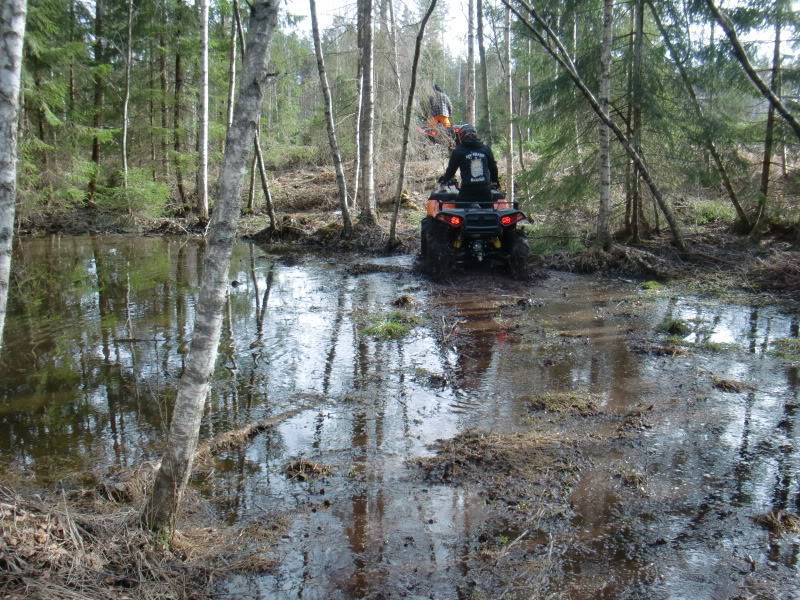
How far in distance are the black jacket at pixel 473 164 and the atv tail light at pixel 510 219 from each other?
90 cm

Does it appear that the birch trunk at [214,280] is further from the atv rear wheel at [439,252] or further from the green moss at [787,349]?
the atv rear wheel at [439,252]

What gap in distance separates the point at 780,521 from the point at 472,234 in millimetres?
7429

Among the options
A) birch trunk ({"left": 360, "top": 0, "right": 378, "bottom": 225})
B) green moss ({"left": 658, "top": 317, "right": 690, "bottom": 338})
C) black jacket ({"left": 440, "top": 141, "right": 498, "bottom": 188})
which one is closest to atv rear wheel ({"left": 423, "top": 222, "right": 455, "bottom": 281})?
black jacket ({"left": 440, "top": 141, "right": 498, "bottom": 188})

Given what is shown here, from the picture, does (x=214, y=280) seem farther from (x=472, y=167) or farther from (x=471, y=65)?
(x=471, y=65)

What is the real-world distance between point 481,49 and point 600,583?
16469mm

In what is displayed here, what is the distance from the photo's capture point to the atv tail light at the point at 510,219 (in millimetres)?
10625

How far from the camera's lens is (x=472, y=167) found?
435 inches

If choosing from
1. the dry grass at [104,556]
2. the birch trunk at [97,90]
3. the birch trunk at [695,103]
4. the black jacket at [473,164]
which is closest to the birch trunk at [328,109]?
the black jacket at [473,164]

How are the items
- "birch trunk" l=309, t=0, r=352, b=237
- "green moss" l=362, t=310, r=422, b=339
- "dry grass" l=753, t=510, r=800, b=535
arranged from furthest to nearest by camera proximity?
"birch trunk" l=309, t=0, r=352, b=237 → "green moss" l=362, t=310, r=422, b=339 → "dry grass" l=753, t=510, r=800, b=535

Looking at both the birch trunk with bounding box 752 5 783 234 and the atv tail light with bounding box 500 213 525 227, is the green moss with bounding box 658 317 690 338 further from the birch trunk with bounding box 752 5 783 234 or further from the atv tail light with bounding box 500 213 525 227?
the birch trunk with bounding box 752 5 783 234

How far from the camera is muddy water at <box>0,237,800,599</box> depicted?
11.4ft

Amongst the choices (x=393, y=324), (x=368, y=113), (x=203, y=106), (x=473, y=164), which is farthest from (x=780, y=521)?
(x=203, y=106)

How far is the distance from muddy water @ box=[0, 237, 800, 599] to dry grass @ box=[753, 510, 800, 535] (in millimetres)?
84

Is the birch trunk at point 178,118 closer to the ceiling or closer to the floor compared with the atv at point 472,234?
closer to the ceiling
